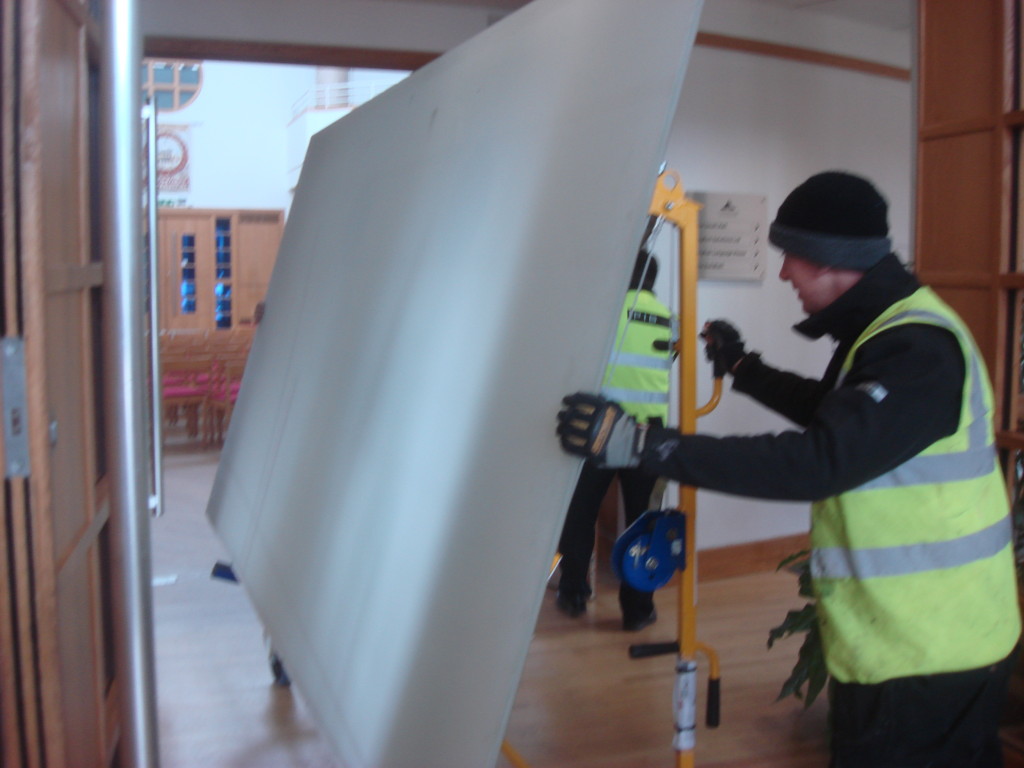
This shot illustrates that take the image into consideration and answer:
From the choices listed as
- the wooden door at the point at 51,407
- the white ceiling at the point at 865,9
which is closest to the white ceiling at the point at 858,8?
the white ceiling at the point at 865,9

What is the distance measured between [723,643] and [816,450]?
85.0 inches

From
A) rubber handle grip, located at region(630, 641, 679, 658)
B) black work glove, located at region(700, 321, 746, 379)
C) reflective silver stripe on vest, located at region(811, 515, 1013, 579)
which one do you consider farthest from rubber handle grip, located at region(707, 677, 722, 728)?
black work glove, located at region(700, 321, 746, 379)

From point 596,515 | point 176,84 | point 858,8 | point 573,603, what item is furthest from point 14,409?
point 176,84

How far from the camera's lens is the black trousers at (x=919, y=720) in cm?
127

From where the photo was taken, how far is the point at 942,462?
121cm

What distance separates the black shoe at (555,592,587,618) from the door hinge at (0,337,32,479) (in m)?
2.68

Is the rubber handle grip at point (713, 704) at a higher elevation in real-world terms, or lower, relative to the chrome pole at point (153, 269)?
lower

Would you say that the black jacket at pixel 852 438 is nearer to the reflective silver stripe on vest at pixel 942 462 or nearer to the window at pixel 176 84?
the reflective silver stripe on vest at pixel 942 462

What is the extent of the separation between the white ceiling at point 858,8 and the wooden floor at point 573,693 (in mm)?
2353

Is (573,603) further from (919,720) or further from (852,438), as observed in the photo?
(852,438)


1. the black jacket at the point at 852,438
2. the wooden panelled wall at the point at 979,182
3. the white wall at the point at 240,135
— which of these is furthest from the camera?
the white wall at the point at 240,135

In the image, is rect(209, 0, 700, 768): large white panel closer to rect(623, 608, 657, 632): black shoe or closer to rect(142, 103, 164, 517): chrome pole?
rect(142, 103, 164, 517): chrome pole

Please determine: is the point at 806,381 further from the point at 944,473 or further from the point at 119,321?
the point at 119,321

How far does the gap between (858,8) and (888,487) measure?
122 inches
